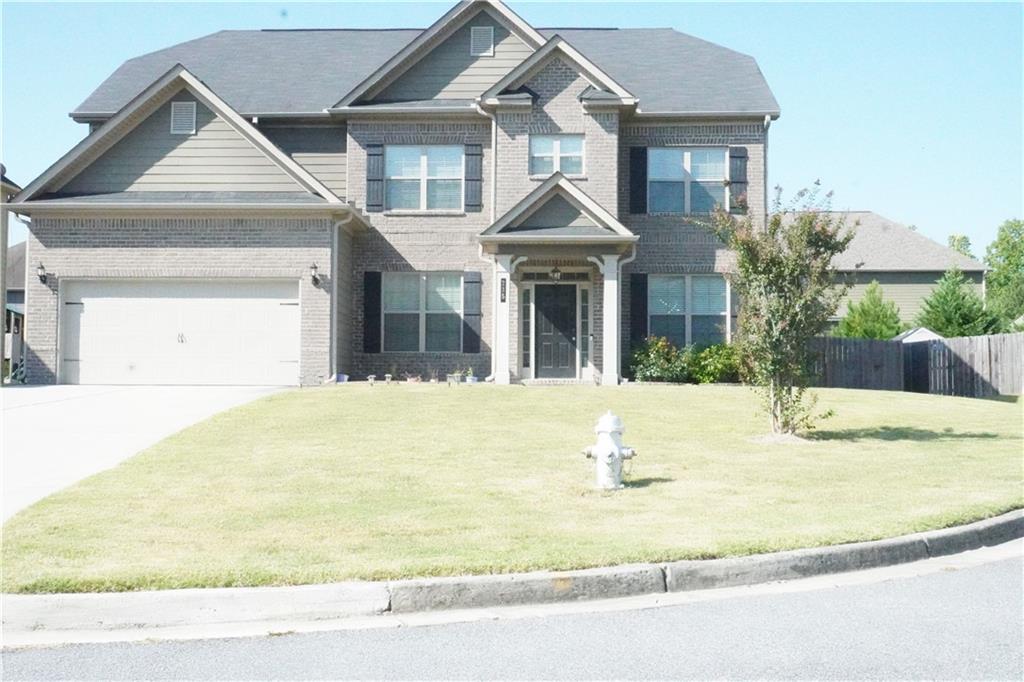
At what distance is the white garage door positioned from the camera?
20781 millimetres

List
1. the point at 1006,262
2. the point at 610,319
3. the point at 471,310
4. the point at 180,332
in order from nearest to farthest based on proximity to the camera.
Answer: the point at 180,332, the point at 610,319, the point at 471,310, the point at 1006,262

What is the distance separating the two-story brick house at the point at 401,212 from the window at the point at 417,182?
0.15ft

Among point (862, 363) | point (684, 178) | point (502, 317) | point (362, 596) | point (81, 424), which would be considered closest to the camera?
point (362, 596)

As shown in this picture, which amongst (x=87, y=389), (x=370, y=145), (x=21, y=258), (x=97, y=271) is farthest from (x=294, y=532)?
(x=21, y=258)

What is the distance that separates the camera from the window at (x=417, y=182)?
23.2 meters

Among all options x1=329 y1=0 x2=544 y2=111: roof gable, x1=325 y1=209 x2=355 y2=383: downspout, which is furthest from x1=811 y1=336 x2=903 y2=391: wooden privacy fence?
x1=325 y1=209 x2=355 y2=383: downspout

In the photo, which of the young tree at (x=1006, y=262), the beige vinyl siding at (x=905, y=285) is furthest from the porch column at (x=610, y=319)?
the young tree at (x=1006, y=262)

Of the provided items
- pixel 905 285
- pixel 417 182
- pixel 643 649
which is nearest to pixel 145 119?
pixel 417 182

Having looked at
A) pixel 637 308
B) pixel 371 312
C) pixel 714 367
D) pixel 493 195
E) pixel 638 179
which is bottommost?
pixel 714 367

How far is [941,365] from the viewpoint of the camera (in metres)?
26.8

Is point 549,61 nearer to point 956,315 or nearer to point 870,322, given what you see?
point 870,322

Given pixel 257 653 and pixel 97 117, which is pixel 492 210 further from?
pixel 257 653

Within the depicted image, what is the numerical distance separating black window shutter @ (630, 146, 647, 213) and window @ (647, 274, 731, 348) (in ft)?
5.29

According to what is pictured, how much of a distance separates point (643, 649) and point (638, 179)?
18844mm
